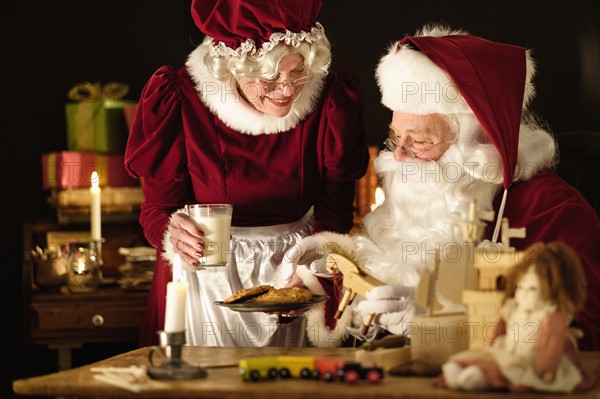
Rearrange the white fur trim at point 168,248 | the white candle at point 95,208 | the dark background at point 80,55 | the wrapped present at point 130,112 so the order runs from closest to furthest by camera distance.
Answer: the white fur trim at point 168,248, the white candle at point 95,208, the wrapped present at point 130,112, the dark background at point 80,55

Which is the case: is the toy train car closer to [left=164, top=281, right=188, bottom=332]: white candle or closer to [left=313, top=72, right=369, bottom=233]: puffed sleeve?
[left=164, top=281, right=188, bottom=332]: white candle

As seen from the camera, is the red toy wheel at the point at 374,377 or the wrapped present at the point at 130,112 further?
the wrapped present at the point at 130,112

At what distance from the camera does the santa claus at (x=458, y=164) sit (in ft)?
7.80

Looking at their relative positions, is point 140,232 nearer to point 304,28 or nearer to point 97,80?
point 97,80

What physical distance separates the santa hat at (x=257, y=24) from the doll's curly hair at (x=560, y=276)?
114 cm

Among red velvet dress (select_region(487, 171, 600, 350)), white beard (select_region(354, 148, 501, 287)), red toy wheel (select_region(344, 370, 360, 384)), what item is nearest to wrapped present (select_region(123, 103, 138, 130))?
white beard (select_region(354, 148, 501, 287))

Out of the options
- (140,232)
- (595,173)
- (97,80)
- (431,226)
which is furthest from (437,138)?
(97,80)

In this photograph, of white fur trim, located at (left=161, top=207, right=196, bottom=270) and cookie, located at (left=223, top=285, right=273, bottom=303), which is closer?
cookie, located at (left=223, top=285, right=273, bottom=303)

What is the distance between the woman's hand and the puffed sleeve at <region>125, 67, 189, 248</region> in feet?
0.73

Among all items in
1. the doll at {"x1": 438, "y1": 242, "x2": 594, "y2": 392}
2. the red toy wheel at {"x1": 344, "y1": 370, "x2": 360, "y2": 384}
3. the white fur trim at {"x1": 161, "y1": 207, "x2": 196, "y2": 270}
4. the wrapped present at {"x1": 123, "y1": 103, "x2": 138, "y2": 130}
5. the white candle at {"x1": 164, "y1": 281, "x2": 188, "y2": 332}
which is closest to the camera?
the doll at {"x1": 438, "y1": 242, "x2": 594, "y2": 392}

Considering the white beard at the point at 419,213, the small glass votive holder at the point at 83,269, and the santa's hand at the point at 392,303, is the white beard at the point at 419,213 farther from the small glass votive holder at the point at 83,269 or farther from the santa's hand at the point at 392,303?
the small glass votive holder at the point at 83,269

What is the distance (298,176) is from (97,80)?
188cm

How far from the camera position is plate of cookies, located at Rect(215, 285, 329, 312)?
2.33 meters

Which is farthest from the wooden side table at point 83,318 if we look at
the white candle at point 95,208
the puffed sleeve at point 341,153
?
the puffed sleeve at point 341,153
